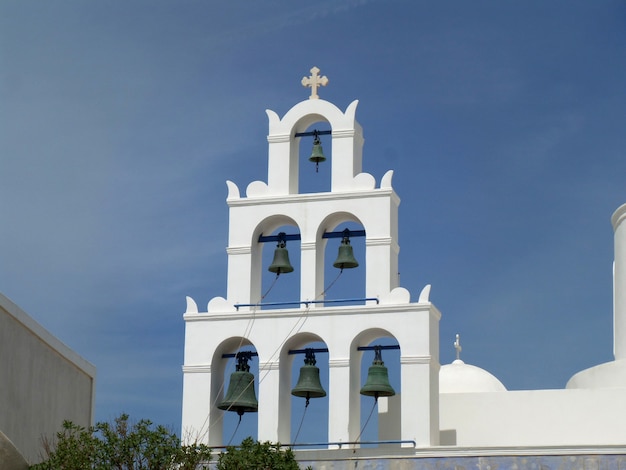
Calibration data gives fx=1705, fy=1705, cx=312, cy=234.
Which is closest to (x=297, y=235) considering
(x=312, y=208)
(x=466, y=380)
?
(x=312, y=208)

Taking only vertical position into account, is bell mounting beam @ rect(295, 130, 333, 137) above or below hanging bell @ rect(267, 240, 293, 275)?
above

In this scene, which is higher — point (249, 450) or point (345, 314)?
point (345, 314)

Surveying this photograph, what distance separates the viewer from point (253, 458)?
22672mm

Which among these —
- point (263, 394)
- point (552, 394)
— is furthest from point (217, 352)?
point (552, 394)

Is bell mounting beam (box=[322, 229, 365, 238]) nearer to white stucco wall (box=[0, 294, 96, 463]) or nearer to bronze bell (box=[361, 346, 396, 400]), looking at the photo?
bronze bell (box=[361, 346, 396, 400])

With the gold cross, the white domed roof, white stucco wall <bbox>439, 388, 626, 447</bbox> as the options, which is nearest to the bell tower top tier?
the gold cross

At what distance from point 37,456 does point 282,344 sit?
15.5 ft

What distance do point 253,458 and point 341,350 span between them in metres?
4.36

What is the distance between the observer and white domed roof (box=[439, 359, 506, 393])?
99.0 feet

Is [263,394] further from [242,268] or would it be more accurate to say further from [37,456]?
[37,456]

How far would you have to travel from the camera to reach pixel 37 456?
2391cm

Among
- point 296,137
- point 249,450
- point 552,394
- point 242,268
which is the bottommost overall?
point 249,450

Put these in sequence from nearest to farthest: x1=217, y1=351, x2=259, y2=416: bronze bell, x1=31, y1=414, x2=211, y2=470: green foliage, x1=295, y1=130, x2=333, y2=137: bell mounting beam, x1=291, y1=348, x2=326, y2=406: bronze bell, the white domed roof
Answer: x1=31, y1=414, x2=211, y2=470: green foliage → x1=291, y1=348, x2=326, y2=406: bronze bell → x1=217, y1=351, x2=259, y2=416: bronze bell → x1=295, y1=130, x2=333, y2=137: bell mounting beam → the white domed roof

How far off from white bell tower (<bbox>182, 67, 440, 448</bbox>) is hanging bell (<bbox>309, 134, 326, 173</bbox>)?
0.25 meters
